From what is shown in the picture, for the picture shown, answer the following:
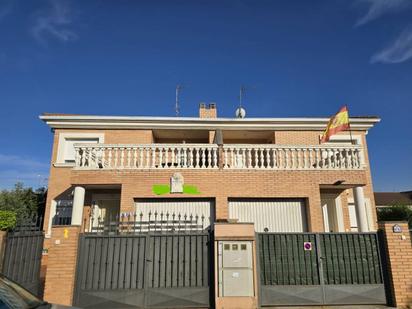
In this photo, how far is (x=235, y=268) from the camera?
22.1 feet

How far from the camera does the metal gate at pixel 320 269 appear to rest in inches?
267

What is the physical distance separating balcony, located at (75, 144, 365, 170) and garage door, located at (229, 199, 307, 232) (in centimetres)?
113

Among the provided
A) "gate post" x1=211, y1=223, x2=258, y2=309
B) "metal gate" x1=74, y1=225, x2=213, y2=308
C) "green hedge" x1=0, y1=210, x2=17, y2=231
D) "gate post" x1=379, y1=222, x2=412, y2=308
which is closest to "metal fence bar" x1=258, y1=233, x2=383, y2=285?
"gate post" x1=379, y1=222, x2=412, y2=308

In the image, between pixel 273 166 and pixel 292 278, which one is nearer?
pixel 292 278

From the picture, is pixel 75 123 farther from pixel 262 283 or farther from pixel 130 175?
pixel 262 283

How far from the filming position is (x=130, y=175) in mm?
9406

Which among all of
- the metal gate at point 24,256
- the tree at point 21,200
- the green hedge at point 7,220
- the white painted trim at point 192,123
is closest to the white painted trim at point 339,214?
the white painted trim at point 192,123

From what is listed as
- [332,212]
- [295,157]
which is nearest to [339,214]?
[332,212]

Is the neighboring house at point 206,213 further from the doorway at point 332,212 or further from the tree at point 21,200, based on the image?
the tree at point 21,200

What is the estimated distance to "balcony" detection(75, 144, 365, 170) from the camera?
31.6 feet

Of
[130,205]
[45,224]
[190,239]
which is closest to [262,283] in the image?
[190,239]

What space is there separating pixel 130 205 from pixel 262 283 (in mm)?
4573

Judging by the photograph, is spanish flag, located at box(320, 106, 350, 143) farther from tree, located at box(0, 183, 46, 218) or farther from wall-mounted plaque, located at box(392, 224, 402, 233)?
tree, located at box(0, 183, 46, 218)

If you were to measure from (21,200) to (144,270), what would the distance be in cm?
1422
